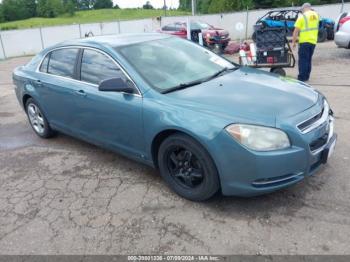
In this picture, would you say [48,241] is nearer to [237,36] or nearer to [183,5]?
[237,36]

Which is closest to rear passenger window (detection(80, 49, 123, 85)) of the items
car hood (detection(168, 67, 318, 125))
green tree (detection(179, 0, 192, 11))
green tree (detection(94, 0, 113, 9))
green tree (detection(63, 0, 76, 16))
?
car hood (detection(168, 67, 318, 125))

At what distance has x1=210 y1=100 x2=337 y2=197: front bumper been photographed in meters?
2.89

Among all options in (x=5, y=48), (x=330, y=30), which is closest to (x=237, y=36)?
(x=330, y=30)

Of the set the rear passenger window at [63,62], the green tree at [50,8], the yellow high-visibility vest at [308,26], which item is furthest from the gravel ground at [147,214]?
the green tree at [50,8]

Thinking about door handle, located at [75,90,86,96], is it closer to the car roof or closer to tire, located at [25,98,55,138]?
the car roof

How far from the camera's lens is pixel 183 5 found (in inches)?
3558

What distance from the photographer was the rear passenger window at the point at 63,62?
449 cm

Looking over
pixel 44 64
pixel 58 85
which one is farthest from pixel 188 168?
pixel 44 64

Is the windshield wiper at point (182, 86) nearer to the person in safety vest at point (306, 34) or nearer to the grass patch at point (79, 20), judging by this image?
the person in safety vest at point (306, 34)

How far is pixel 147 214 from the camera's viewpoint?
3.36 meters

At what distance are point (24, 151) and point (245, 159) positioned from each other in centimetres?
360

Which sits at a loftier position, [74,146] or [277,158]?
[277,158]

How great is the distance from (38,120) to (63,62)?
127cm

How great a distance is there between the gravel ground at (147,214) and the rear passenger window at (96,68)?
1.11 metres
